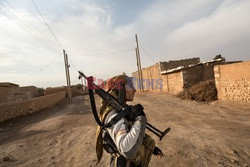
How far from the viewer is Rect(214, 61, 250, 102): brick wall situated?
22.9 feet

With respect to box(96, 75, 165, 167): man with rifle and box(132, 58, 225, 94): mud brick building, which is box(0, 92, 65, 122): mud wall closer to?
box(96, 75, 165, 167): man with rifle

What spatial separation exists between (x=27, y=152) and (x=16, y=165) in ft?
2.35

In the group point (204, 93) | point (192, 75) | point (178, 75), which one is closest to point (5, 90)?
point (178, 75)

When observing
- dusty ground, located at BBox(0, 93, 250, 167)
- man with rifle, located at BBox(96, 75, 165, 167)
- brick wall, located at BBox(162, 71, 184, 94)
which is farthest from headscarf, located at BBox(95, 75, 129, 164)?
brick wall, located at BBox(162, 71, 184, 94)

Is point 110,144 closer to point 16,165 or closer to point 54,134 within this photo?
point 16,165

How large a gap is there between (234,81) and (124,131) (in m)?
8.32

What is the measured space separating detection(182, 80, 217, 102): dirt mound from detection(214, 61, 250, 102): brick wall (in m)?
0.40

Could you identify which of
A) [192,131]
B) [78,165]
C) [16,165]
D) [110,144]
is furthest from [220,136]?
[16,165]

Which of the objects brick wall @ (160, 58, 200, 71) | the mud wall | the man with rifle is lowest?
the mud wall

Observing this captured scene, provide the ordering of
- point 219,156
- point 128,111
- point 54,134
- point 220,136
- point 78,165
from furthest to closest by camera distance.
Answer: point 54,134
point 220,136
point 78,165
point 219,156
point 128,111

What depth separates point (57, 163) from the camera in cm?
338

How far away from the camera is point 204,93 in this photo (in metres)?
9.38

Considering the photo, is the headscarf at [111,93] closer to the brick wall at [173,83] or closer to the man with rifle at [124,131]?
the man with rifle at [124,131]

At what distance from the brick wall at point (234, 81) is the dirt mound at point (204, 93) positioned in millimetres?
397
